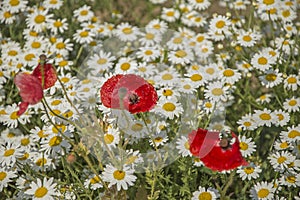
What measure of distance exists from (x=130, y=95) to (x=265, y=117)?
0.81 metres

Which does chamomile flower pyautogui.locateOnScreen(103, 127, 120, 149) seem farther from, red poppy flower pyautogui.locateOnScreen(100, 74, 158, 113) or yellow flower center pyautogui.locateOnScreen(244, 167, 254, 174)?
yellow flower center pyautogui.locateOnScreen(244, 167, 254, 174)

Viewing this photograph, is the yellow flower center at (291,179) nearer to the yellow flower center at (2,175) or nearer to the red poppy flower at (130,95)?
the red poppy flower at (130,95)

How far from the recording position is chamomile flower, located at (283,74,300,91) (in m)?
2.29

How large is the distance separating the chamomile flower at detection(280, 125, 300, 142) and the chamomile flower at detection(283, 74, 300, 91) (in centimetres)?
25

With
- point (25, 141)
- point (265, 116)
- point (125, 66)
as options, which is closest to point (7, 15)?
point (125, 66)

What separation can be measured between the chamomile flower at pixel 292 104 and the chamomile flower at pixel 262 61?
0.18 metres

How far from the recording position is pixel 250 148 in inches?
78.5

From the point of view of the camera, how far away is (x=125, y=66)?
242cm

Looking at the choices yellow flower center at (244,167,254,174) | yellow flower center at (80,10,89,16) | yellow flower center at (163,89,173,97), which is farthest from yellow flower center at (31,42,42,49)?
yellow flower center at (244,167,254,174)

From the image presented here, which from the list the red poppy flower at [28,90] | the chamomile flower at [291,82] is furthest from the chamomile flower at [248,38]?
the red poppy flower at [28,90]

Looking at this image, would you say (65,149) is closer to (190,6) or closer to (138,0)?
(190,6)

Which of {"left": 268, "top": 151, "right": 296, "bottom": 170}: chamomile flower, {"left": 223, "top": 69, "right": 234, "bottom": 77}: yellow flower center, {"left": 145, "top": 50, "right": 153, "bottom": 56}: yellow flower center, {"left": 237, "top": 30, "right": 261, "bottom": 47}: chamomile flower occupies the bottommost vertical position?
{"left": 268, "top": 151, "right": 296, "bottom": 170}: chamomile flower

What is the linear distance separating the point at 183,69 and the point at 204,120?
0.41 metres

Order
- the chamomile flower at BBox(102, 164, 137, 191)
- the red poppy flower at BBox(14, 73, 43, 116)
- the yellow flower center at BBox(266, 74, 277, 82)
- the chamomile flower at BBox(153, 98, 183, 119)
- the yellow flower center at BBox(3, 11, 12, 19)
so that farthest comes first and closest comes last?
the yellow flower center at BBox(3, 11, 12, 19)
the yellow flower center at BBox(266, 74, 277, 82)
the chamomile flower at BBox(153, 98, 183, 119)
the chamomile flower at BBox(102, 164, 137, 191)
the red poppy flower at BBox(14, 73, 43, 116)
